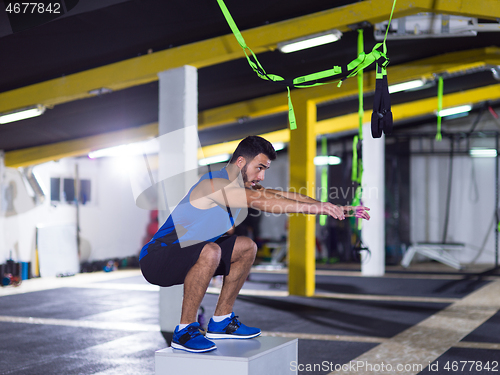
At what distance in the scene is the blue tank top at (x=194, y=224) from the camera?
2758mm

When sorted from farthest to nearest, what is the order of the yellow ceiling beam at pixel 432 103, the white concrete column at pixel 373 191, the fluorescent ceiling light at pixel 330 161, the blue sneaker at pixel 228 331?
the fluorescent ceiling light at pixel 330 161 < the white concrete column at pixel 373 191 < the yellow ceiling beam at pixel 432 103 < the blue sneaker at pixel 228 331

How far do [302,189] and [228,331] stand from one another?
194 inches

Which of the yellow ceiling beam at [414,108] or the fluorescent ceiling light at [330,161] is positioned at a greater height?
the yellow ceiling beam at [414,108]

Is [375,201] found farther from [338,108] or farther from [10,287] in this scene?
[10,287]

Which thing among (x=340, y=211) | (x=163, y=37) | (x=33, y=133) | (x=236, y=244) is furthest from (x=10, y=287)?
(x=340, y=211)

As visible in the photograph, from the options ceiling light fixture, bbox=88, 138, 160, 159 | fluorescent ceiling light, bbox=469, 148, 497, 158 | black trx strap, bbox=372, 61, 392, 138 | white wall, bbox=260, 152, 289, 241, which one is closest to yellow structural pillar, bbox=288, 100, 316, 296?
ceiling light fixture, bbox=88, 138, 160, 159

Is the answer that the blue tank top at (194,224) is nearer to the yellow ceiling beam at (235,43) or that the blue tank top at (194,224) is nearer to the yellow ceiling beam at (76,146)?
the yellow ceiling beam at (235,43)

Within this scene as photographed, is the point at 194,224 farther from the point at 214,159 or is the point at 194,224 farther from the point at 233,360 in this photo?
the point at 214,159

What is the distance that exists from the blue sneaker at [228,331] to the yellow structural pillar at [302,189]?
192 inches

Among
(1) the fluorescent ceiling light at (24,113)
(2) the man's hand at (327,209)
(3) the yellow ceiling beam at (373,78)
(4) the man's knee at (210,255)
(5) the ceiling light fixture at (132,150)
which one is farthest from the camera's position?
(5) the ceiling light fixture at (132,150)

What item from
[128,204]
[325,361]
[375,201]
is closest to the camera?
[325,361]

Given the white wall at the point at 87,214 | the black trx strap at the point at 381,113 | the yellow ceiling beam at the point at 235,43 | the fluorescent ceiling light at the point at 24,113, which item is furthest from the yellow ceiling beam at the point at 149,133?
the black trx strap at the point at 381,113

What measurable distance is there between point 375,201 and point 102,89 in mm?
6472

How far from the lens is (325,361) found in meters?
4.07
